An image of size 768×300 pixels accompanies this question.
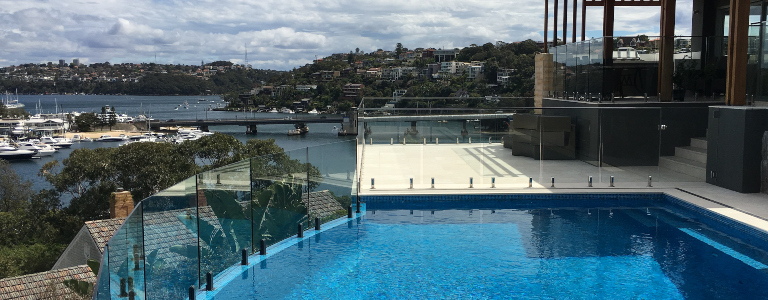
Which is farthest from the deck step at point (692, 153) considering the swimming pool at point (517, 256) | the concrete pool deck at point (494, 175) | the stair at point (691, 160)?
the swimming pool at point (517, 256)

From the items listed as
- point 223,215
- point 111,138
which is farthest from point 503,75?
point 111,138

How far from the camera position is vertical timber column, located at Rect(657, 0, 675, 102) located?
12.7 metres

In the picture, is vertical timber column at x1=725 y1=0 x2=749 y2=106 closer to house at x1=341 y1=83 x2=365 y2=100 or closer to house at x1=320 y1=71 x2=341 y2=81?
house at x1=341 y1=83 x2=365 y2=100

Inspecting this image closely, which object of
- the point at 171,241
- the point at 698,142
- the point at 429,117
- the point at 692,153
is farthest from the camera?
the point at 429,117

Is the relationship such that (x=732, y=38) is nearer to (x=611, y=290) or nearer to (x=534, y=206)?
(x=534, y=206)

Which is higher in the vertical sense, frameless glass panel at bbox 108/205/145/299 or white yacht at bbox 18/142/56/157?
frameless glass panel at bbox 108/205/145/299

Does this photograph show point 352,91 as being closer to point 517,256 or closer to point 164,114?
point 164,114

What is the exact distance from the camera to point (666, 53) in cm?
1284

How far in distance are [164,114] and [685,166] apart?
108397 mm

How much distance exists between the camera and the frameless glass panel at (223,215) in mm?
5570

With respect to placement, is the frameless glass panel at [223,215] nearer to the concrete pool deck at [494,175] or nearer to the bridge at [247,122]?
the concrete pool deck at [494,175]

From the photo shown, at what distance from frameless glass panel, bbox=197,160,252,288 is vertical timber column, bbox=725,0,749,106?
8253mm

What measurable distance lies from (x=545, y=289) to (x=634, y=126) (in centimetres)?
641

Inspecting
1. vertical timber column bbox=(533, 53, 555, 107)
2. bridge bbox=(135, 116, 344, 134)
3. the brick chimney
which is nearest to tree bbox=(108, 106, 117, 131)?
bridge bbox=(135, 116, 344, 134)
